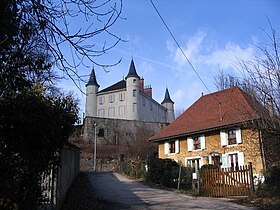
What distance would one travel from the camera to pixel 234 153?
22250 millimetres

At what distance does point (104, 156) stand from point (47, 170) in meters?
34.9

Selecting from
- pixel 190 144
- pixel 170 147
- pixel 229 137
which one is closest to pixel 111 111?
pixel 170 147

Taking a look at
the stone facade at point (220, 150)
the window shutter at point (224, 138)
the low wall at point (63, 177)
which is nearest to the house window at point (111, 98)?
the stone facade at point (220, 150)

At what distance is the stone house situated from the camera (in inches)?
831

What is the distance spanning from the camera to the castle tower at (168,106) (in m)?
71.1

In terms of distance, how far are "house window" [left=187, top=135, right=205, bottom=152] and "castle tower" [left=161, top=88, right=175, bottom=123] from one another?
148 ft

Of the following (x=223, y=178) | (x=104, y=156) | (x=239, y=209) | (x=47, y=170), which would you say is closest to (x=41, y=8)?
(x=47, y=170)

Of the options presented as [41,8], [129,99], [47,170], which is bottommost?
[47,170]

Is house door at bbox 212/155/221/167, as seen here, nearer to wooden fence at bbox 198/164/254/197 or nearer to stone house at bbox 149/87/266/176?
stone house at bbox 149/87/266/176

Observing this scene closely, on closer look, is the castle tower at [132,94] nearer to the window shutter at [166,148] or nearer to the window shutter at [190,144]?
the window shutter at [166,148]

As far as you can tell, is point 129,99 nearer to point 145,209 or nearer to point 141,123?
point 141,123

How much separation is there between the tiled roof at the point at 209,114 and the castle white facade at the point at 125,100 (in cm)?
2862

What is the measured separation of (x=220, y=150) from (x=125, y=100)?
3739 cm

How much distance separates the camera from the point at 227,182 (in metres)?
15.0
